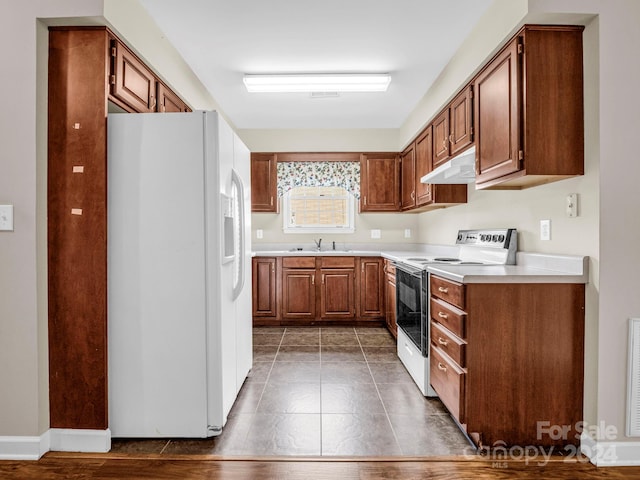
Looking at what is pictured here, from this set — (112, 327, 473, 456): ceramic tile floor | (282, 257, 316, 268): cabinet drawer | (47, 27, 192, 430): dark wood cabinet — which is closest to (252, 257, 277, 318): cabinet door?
(282, 257, 316, 268): cabinet drawer

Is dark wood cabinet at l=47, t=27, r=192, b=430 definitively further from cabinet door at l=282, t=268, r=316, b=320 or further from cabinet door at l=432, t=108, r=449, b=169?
cabinet door at l=282, t=268, r=316, b=320

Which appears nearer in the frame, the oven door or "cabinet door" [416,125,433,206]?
the oven door

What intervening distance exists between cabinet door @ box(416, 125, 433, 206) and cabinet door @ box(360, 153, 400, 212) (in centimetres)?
80

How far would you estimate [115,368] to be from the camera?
2008 mm

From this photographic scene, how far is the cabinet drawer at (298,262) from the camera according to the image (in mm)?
4605

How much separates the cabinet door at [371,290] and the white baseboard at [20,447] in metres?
3.38

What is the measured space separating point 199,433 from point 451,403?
4.70 ft

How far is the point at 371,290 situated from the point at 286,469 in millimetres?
2984

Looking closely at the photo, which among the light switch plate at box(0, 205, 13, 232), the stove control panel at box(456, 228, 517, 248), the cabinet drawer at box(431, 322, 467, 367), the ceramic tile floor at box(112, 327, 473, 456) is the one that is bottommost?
the ceramic tile floor at box(112, 327, 473, 456)

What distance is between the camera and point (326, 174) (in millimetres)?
5098

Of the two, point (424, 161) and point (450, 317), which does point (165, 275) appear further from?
point (424, 161)

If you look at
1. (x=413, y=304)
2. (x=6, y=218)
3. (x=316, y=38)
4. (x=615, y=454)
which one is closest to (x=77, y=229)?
(x=6, y=218)

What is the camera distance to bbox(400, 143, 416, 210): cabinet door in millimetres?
4324

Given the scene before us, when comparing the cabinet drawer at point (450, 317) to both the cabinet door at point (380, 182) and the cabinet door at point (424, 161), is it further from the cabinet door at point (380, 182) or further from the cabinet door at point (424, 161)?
the cabinet door at point (380, 182)
